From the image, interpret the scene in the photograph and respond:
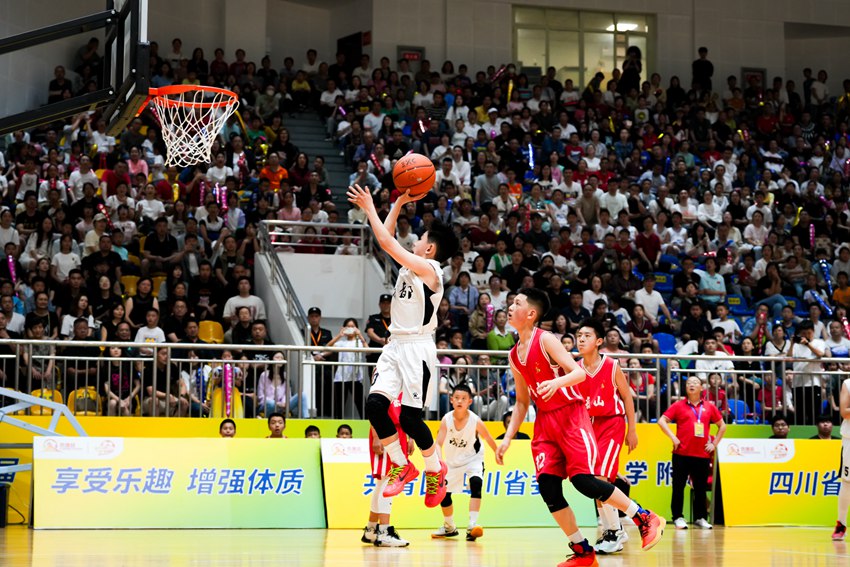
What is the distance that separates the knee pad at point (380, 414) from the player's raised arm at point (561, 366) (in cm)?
168

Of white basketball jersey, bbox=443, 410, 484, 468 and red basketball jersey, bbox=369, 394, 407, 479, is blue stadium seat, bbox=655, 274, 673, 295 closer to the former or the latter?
white basketball jersey, bbox=443, 410, 484, 468

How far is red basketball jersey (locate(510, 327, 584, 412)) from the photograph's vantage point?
836cm

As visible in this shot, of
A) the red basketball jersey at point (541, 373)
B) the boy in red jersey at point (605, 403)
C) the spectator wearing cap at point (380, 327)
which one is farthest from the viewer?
the spectator wearing cap at point (380, 327)

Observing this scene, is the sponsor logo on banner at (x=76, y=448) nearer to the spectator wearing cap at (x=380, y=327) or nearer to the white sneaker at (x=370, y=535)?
the white sneaker at (x=370, y=535)

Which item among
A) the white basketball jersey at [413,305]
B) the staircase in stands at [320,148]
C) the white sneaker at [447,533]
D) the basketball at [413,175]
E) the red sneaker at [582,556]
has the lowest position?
the white sneaker at [447,533]

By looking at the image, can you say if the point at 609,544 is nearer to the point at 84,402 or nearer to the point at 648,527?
the point at 648,527

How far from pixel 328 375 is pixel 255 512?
106 inches

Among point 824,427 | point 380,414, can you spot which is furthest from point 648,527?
point 824,427

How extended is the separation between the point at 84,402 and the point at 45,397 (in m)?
0.45

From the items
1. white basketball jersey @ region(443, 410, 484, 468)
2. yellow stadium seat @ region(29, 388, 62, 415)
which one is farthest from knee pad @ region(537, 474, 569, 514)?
yellow stadium seat @ region(29, 388, 62, 415)

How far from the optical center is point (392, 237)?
30.1 ft

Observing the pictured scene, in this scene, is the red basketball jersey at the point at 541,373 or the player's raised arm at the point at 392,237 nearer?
the red basketball jersey at the point at 541,373

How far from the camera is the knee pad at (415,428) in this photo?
9445mm

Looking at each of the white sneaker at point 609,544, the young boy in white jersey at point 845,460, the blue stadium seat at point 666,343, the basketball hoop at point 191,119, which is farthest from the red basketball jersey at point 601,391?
the blue stadium seat at point 666,343
